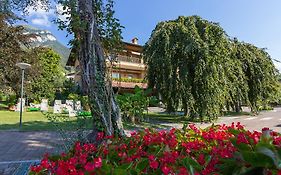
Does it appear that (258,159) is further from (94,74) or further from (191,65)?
(191,65)

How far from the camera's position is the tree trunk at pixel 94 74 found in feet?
12.0

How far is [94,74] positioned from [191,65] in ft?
27.8

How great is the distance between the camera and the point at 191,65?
457 inches

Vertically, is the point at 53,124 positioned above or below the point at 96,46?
below

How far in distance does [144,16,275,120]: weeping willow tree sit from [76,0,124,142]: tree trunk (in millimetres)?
7664

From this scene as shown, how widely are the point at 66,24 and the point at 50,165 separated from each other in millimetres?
2694

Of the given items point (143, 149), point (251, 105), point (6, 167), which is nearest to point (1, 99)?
point (251, 105)

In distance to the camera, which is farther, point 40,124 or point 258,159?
point 40,124

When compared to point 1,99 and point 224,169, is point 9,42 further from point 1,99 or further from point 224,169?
point 224,169

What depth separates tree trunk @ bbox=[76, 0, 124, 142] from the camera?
12.0 feet

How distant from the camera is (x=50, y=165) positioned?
1.74 meters

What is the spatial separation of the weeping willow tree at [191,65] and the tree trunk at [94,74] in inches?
302

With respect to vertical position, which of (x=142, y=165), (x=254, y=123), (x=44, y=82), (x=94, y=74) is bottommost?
(x=254, y=123)

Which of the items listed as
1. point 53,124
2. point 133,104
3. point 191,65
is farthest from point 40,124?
point 53,124
